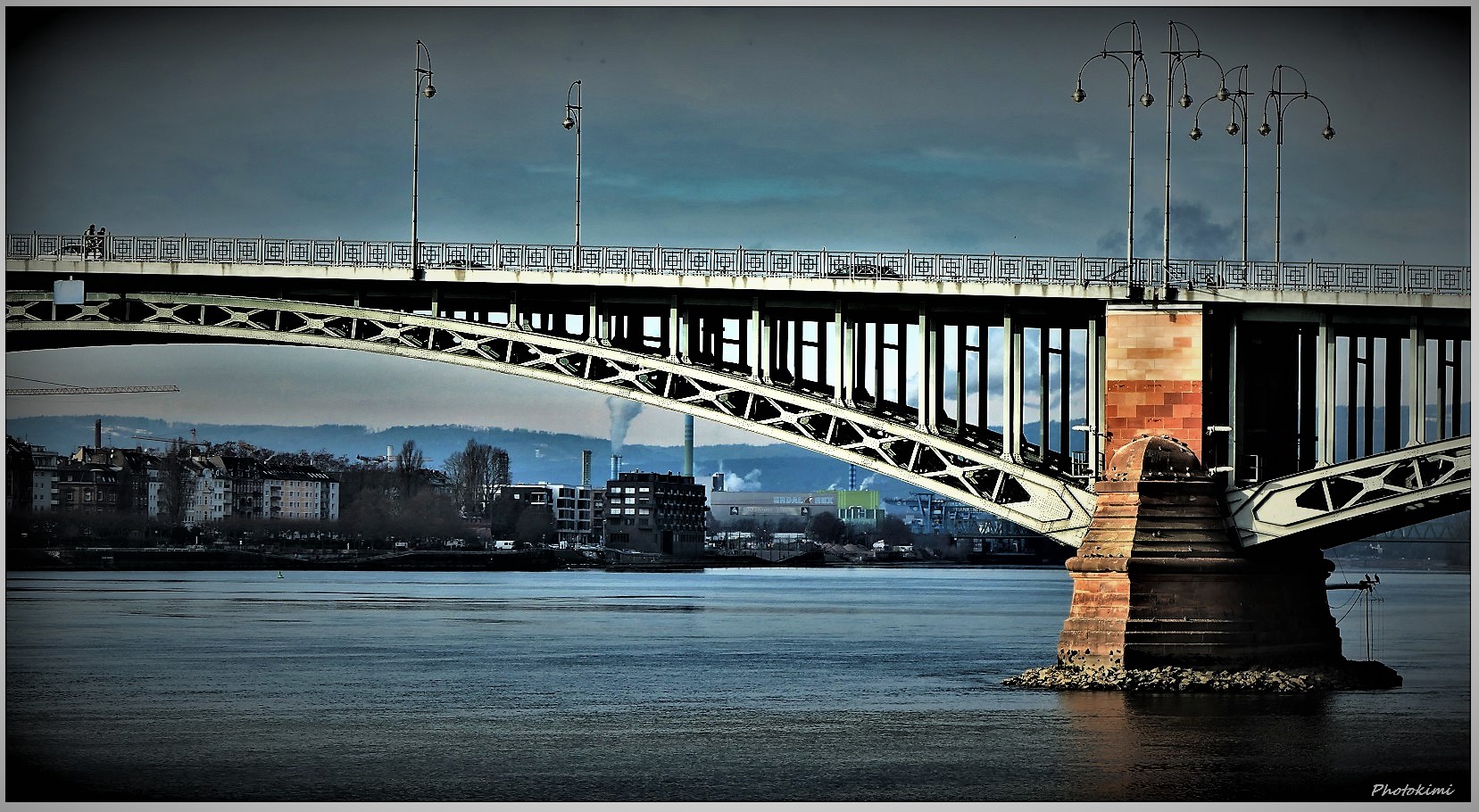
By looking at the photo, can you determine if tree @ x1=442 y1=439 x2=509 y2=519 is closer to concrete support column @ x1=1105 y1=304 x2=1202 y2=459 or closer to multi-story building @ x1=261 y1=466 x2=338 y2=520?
multi-story building @ x1=261 y1=466 x2=338 y2=520

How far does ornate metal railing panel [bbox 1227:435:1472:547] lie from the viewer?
40938mm

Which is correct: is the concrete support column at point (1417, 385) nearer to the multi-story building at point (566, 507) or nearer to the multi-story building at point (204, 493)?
the multi-story building at point (204, 493)

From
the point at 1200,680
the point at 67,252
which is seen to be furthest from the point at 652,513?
the point at 1200,680

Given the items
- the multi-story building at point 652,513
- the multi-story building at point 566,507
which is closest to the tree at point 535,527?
the multi-story building at point 566,507

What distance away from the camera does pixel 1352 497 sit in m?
43.0

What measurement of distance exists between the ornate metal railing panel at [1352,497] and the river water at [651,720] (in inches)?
140

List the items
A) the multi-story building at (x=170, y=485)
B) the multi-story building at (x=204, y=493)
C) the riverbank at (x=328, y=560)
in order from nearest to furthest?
1. the riverbank at (x=328, y=560)
2. the multi-story building at (x=170, y=485)
3. the multi-story building at (x=204, y=493)

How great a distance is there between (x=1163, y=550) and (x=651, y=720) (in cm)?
1059

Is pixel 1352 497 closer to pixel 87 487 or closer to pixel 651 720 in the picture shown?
pixel 651 720

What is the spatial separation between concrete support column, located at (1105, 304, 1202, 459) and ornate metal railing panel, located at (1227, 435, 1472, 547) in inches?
71.2

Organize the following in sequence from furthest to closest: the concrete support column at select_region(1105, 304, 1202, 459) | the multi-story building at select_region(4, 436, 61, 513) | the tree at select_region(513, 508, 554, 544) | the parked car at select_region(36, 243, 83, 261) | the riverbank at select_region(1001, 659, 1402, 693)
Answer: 1. the tree at select_region(513, 508, 554, 544)
2. the multi-story building at select_region(4, 436, 61, 513)
3. the parked car at select_region(36, 243, 83, 261)
4. the concrete support column at select_region(1105, 304, 1202, 459)
5. the riverbank at select_region(1001, 659, 1402, 693)

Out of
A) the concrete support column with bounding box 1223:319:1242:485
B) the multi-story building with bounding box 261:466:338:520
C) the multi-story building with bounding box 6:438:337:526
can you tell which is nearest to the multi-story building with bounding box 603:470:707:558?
the multi-story building with bounding box 6:438:337:526

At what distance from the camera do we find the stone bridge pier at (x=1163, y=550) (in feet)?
132

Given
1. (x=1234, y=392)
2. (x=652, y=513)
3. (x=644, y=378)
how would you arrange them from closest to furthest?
(x=1234, y=392), (x=644, y=378), (x=652, y=513)
